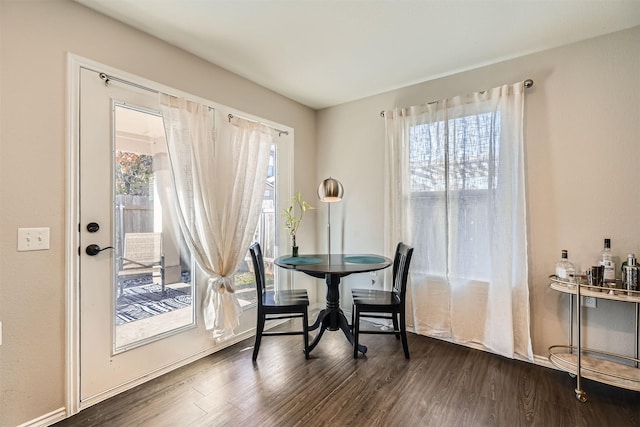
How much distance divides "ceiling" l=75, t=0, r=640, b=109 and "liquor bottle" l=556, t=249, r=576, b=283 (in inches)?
61.5

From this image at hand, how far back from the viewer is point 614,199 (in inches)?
77.7

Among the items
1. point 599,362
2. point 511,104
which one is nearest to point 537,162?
point 511,104

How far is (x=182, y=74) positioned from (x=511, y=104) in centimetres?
260

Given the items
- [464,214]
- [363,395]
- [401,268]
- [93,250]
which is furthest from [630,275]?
[93,250]

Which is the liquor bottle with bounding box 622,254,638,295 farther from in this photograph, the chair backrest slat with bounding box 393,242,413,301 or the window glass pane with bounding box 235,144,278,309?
the window glass pane with bounding box 235,144,278,309

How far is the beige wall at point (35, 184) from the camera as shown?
1.49m

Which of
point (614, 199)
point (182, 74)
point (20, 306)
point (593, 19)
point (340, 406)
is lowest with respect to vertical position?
point (340, 406)

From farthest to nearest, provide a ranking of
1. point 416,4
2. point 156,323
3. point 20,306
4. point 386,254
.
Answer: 1. point 386,254
2. point 156,323
3. point 416,4
4. point 20,306

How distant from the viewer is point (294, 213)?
327cm

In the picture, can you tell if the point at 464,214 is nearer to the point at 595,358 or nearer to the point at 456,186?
the point at 456,186

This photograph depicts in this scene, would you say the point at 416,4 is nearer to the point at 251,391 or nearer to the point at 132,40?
the point at 132,40

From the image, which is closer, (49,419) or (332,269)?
(49,419)

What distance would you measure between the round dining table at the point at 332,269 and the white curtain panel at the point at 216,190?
0.48m

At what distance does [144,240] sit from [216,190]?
65cm
